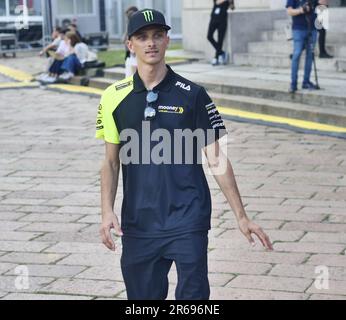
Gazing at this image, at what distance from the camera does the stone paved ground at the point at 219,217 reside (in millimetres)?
6008

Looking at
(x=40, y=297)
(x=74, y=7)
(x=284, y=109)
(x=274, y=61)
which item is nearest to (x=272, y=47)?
(x=274, y=61)

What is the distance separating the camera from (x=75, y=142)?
11.7 meters

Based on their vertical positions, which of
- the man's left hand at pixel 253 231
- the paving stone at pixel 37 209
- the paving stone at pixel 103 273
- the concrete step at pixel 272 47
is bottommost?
the paving stone at pixel 37 209

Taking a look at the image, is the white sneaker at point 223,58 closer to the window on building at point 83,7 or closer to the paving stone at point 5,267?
the paving stone at point 5,267

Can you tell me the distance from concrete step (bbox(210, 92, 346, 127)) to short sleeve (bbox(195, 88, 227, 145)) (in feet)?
25.5

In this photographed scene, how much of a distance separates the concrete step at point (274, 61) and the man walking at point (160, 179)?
11451 millimetres

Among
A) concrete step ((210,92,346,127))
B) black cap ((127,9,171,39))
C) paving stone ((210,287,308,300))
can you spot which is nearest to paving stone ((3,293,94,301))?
paving stone ((210,287,308,300))

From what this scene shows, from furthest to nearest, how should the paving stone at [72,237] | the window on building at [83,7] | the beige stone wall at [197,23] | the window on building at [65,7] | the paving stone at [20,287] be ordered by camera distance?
the window on building at [83,7] → the window on building at [65,7] → the beige stone wall at [197,23] → the paving stone at [72,237] → the paving stone at [20,287]

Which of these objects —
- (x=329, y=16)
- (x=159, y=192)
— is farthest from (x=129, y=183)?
(x=329, y=16)

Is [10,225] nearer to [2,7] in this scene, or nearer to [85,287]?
[85,287]

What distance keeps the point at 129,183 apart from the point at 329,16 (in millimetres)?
13739

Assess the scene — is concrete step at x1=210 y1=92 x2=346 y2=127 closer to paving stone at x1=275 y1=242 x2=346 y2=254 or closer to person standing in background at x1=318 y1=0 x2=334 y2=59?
person standing in background at x1=318 y1=0 x2=334 y2=59

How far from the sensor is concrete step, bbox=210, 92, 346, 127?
39.8ft

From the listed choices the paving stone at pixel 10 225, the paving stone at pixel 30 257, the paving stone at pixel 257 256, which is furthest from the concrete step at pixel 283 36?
the paving stone at pixel 30 257
